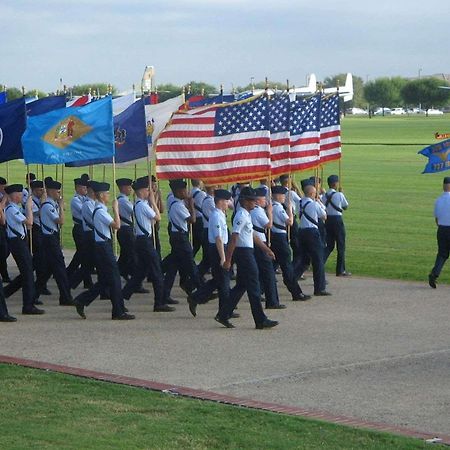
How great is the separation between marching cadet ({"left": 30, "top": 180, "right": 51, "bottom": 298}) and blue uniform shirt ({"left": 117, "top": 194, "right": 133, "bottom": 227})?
46.6 inches

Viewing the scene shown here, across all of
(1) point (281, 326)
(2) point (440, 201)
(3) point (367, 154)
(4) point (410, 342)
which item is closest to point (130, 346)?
(1) point (281, 326)

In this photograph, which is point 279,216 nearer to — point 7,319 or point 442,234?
point 442,234

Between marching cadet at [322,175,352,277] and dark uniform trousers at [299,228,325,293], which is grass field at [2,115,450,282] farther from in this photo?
dark uniform trousers at [299,228,325,293]

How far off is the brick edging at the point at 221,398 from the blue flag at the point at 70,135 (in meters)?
4.41

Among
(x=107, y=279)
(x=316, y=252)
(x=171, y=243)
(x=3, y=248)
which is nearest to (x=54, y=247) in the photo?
(x=107, y=279)

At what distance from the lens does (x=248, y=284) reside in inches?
589

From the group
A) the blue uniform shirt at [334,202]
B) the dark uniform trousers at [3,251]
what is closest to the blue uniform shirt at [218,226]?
the dark uniform trousers at [3,251]

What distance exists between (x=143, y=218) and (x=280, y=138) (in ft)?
9.33

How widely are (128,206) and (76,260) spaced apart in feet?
4.06

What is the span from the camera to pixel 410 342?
1403 centimetres

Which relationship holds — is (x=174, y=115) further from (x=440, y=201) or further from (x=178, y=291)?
(x=440, y=201)

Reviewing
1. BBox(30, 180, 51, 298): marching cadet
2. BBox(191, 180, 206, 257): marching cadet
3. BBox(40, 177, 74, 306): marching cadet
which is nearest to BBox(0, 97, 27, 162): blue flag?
BBox(40, 177, 74, 306): marching cadet

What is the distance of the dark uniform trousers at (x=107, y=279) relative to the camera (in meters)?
15.9

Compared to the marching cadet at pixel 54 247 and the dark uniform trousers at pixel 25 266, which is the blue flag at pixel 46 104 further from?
the dark uniform trousers at pixel 25 266
